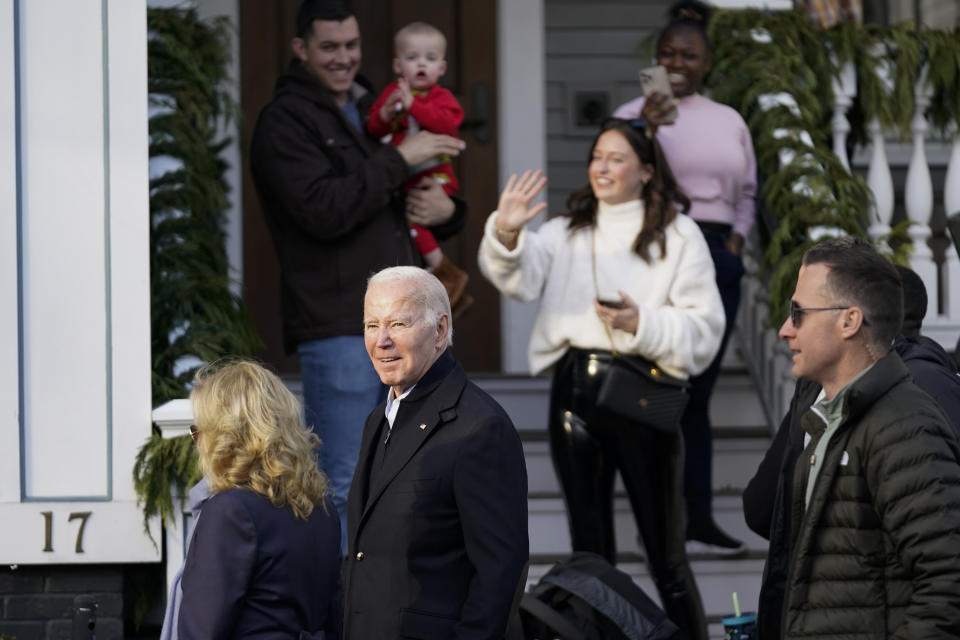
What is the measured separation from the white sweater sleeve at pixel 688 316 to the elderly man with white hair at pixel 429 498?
148 centimetres

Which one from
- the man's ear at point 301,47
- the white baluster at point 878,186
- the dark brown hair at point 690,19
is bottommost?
the white baluster at point 878,186

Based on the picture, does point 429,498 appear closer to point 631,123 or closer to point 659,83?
point 631,123

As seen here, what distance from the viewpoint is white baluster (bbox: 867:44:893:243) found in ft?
19.5

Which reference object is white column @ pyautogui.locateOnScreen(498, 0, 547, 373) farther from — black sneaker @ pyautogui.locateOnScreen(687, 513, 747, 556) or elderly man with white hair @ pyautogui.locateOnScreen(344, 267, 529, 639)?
elderly man with white hair @ pyautogui.locateOnScreen(344, 267, 529, 639)

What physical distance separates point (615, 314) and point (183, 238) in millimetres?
1742

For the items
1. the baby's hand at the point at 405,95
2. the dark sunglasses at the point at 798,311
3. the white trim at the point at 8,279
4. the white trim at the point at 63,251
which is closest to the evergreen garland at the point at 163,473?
the white trim at the point at 63,251

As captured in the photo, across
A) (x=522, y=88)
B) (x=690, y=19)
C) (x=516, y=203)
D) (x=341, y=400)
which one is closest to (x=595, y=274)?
(x=516, y=203)

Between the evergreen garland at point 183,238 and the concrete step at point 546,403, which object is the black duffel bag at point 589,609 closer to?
the evergreen garland at point 183,238

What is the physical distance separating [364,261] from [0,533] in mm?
1448

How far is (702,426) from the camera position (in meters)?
5.23

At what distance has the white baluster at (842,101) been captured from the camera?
6156 millimetres

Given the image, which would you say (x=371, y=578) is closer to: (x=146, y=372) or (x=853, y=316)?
(x=853, y=316)

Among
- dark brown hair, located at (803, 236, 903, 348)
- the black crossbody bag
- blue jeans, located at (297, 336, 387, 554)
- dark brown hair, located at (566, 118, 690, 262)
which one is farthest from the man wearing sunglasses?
blue jeans, located at (297, 336, 387, 554)

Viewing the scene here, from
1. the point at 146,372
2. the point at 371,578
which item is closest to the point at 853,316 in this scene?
the point at 371,578
